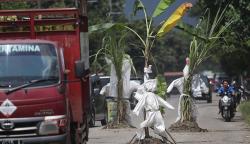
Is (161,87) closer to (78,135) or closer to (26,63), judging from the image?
(78,135)

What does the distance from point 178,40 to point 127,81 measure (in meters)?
91.9

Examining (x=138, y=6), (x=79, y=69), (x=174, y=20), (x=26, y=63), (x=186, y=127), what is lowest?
(x=186, y=127)

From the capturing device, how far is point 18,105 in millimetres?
11023

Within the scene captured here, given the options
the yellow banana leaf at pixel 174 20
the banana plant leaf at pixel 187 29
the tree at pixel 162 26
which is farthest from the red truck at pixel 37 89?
the banana plant leaf at pixel 187 29

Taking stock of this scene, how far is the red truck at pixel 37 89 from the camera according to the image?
11039 millimetres

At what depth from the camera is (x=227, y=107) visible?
25859mm

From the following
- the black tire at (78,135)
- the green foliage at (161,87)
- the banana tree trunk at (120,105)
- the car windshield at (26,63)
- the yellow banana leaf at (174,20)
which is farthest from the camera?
the banana tree trunk at (120,105)

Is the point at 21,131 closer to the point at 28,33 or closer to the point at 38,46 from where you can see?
the point at 38,46

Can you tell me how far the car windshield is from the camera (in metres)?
11.4

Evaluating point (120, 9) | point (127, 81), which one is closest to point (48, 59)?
point (127, 81)

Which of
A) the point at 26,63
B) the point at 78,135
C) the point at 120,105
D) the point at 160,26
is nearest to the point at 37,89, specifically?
the point at 26,63

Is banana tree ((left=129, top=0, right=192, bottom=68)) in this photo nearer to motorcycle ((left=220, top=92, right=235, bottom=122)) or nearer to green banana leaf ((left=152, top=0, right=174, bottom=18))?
green banana leaf ((left=152, top=0, right=174, bottom=18))

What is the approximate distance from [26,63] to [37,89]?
1.91 ft

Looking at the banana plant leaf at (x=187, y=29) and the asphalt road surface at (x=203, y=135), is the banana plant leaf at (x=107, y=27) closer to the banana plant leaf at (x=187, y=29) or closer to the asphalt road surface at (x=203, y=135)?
the banana plant leaf at (x=187, y=29)
